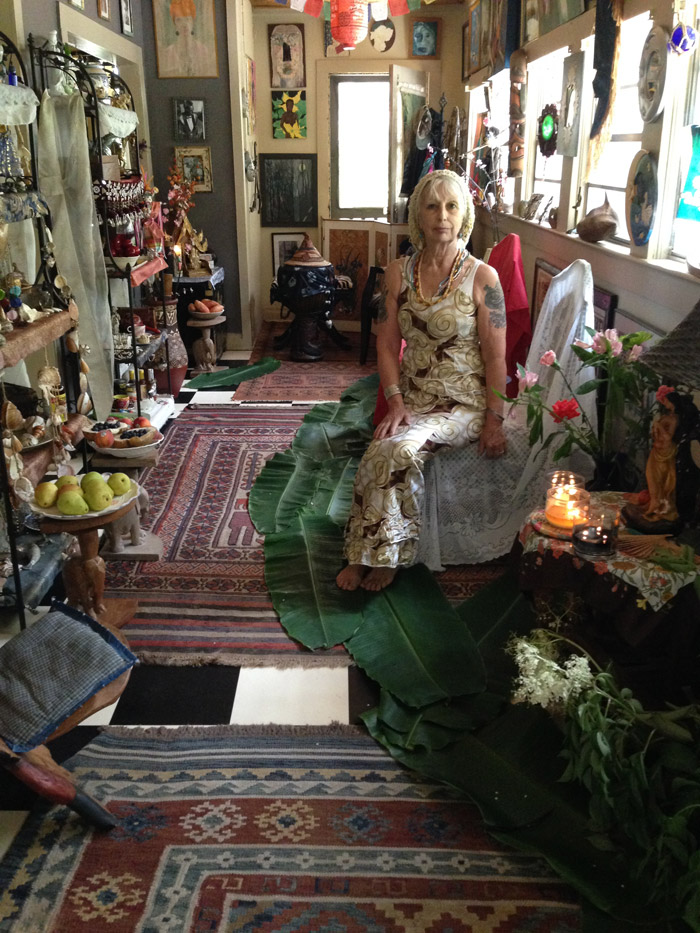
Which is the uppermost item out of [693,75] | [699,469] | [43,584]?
[693,75]

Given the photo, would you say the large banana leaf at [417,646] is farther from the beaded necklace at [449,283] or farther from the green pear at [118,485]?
the beaded necklace at [449,283]

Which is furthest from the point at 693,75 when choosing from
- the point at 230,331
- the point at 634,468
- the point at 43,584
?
the point at 230,331

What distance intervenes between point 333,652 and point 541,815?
1.01 meters

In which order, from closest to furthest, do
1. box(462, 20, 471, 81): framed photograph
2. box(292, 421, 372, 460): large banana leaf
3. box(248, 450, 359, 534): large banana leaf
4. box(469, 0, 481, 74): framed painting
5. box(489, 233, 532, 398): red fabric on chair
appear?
box(248, 450, 359, 534): large banana leaf → box(489, 233, 532, 398): red fabric on chair → box(292, 421, 372, 460): large banana leaf → box(469, 0, 481, 74): framed painting → box(462, 20, 471, 81): framed photograph

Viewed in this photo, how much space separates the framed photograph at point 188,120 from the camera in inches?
268

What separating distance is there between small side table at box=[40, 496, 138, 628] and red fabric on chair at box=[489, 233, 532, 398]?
2.08m

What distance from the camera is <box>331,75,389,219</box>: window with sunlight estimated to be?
8000 mm

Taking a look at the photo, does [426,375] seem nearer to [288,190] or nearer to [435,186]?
[435,186]

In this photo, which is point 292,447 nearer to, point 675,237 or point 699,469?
point 675,237

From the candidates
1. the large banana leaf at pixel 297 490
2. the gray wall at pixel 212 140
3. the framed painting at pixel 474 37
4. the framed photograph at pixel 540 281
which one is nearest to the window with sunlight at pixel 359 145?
the framed painting at pixel 474 37

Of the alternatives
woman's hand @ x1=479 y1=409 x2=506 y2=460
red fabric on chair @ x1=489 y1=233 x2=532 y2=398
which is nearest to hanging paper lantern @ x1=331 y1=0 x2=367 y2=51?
red fabric on chair @ x1=489 y1=233 x2=532 y2=398

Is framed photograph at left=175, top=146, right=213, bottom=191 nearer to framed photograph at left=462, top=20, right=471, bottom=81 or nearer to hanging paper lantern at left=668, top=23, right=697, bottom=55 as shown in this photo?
framed photograph at left=462, top=20, right=471, bottom=81

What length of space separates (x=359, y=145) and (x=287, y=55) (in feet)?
3.42

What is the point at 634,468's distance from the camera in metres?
2.83
